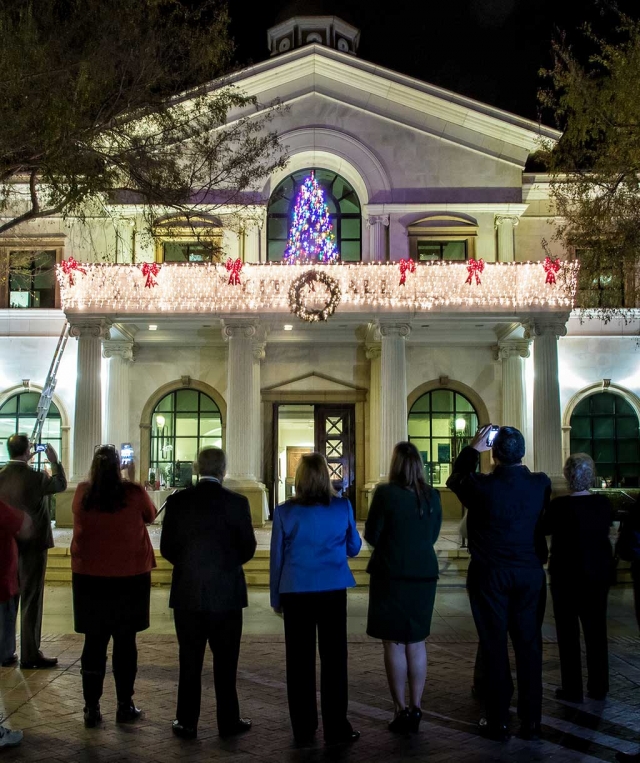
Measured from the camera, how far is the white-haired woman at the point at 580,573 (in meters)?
7.26

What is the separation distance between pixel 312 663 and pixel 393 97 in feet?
62.4

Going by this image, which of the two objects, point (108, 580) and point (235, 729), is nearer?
point (235, 729)

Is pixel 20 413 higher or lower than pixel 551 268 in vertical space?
lower

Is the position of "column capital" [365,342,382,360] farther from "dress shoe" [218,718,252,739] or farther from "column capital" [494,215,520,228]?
"dress shoe" [218,718,252,739]

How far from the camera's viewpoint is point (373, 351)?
2312 cm

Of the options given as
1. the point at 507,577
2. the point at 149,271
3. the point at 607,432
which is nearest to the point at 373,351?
the point at 149,271

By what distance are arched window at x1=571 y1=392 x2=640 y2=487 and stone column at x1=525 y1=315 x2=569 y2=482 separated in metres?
3.48

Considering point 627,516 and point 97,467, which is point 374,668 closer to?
point 627,516

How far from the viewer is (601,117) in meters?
16.8

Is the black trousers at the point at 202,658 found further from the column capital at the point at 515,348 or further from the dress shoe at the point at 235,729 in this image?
the column capital at the point at 515,348

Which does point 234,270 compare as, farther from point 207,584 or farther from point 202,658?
point 202,658

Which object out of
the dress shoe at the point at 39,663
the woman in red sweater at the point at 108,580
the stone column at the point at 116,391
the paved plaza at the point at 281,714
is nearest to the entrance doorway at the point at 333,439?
the stone column at the point at 116,391

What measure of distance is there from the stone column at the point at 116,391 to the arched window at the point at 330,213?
4.77 m

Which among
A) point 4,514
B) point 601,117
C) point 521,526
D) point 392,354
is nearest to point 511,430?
point 521,526
